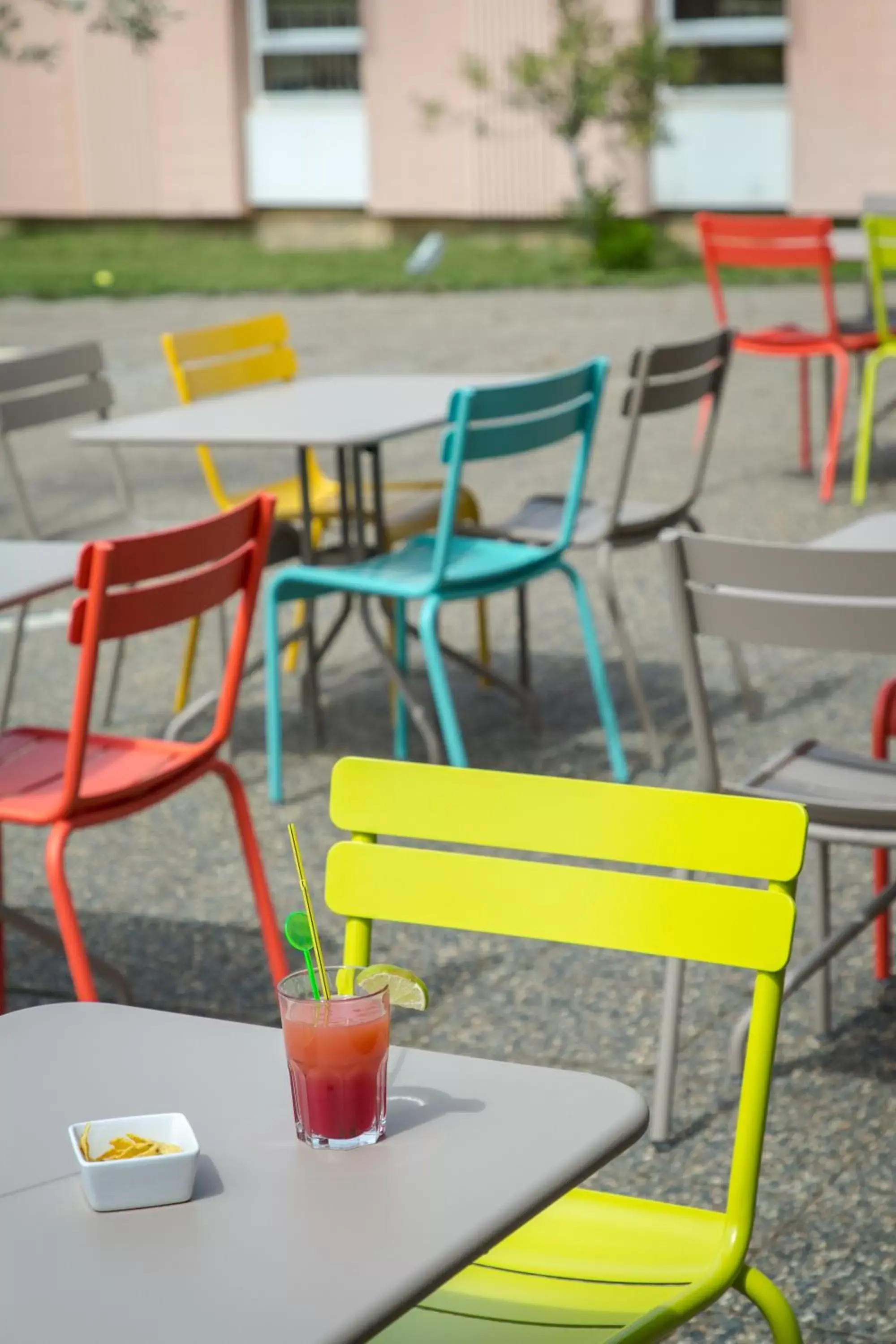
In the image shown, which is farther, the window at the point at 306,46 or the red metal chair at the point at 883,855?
the window at the point at 306,46

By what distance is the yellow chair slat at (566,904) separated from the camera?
70.3 inches

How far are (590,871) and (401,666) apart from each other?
10.2 feet

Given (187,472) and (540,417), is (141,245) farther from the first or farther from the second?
(540,417)

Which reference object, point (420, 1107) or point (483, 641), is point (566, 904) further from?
point (483, 641)

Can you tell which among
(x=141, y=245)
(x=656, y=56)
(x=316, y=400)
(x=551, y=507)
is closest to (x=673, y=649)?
(x=551, y=507)

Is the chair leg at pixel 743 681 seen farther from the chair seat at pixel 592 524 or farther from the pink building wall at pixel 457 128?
the pink building wall at pixel 457 128

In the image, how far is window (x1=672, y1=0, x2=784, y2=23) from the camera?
1870 cm

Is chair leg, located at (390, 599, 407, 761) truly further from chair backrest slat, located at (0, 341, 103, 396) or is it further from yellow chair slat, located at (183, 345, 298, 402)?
chair backrest slat, located at (0, 341, 103, 396)

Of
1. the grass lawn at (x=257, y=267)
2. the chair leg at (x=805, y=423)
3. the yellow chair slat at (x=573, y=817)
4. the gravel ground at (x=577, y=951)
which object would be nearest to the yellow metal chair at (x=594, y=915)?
the yellow chair slat at (x=573, y=817)

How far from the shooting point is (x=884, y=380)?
11.1m

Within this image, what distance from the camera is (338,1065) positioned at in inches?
58.4

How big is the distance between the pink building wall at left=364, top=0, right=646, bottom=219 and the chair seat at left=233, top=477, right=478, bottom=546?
542 inches

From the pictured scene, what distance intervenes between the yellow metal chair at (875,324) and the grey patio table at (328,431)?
2.60 m

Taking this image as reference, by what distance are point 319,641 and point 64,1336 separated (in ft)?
17.2
